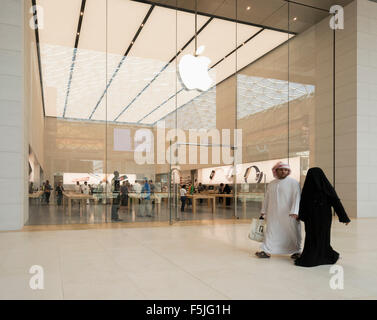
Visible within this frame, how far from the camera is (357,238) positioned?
7.06 m

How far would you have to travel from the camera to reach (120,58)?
32.9 feet

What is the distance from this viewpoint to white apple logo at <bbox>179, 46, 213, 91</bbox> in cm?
1095

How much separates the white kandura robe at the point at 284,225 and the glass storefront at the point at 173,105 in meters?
4.70

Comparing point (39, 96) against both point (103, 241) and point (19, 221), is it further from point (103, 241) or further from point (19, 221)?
point (103, 241)

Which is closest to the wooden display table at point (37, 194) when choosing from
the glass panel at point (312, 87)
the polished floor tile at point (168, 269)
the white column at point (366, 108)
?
the polished floor tile at point (168, 269)

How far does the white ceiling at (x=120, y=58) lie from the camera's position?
9391 millimetres

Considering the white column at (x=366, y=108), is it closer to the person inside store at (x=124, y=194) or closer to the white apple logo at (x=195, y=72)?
the white apple logo at (x=195, y=72)

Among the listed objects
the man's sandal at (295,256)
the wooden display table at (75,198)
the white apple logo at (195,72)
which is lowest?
the man's sandal at (295,256)

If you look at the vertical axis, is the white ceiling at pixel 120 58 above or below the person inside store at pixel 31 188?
above

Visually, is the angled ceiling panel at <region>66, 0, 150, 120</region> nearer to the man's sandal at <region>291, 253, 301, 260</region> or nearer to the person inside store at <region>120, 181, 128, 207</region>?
the person inside store at <region>120, 181, 128, 207</region>

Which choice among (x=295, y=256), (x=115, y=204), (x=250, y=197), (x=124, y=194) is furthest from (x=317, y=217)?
(x=250, y=197)

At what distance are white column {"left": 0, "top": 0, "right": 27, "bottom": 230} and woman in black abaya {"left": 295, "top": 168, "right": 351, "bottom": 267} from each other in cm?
643
